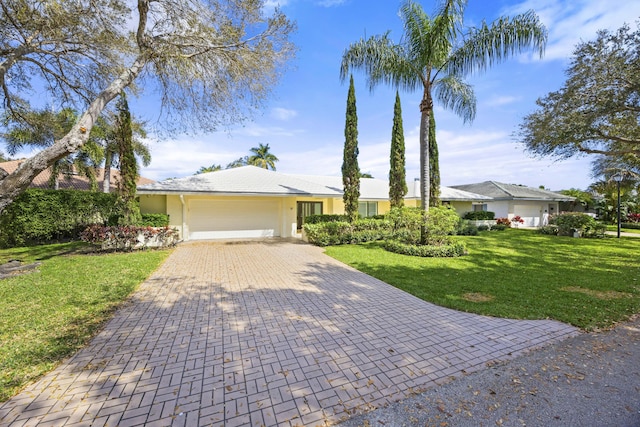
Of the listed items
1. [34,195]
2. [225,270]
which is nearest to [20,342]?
[225,270]

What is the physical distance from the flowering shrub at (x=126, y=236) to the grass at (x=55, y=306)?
107 cm

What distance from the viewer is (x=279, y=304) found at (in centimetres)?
539

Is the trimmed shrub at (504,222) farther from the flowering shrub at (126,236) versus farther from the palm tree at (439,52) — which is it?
the flowering shrub at (126,236)

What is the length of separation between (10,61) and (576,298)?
52.3ft

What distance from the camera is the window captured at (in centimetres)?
1984

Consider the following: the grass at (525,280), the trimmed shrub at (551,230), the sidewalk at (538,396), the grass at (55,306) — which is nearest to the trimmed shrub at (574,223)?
the trimmed shrub at (551,230)

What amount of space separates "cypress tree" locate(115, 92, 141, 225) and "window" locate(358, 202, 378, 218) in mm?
13966

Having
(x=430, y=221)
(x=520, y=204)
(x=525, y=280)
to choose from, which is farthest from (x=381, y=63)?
(x=520, y=204)

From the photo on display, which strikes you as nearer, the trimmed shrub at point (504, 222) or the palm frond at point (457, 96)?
the palm frond at point (457, 96)

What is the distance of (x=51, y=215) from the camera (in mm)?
12609

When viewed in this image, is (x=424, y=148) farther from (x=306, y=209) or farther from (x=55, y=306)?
(x=55, y=306)

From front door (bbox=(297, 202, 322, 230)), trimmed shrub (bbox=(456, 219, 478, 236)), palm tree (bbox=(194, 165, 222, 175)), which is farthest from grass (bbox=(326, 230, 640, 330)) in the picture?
palm tree (bbox=(194, 165, 222, 175))

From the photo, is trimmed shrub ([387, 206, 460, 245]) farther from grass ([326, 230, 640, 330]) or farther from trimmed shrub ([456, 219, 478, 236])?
trimmed shrub ([456, 219, 478, 236])

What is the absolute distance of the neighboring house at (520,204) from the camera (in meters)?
25.1
